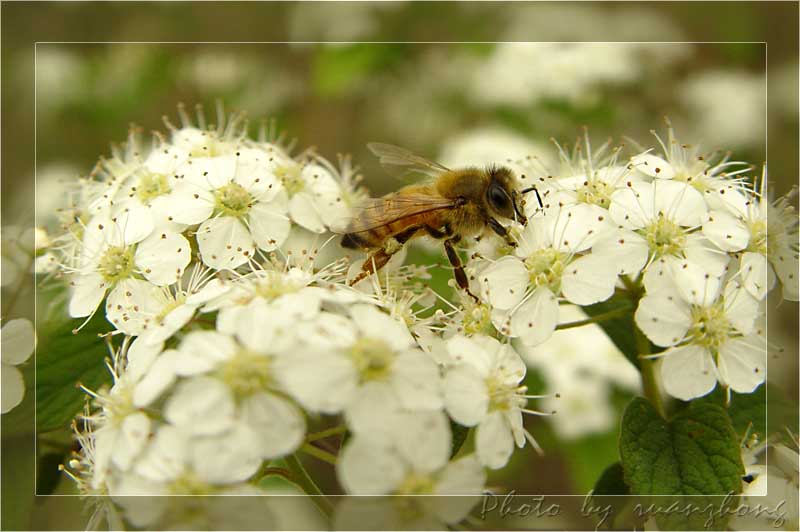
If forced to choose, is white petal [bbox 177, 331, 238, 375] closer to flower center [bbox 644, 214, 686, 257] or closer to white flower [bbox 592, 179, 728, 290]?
white flower [bbox 592, 179, 728, 290]

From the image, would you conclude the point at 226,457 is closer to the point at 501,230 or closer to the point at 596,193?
the point at 501,230

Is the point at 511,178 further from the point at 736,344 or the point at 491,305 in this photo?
the point at 736,344

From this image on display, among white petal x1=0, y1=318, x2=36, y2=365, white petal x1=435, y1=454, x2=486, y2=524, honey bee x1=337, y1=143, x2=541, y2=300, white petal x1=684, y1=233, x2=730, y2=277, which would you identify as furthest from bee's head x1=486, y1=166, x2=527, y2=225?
white petal x1=0, y1=318, x2=36, y2=365

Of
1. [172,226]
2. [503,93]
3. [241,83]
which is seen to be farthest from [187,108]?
[172,226]

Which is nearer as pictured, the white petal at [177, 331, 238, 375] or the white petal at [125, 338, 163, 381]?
the white petal at [177, 331, 238, 375]

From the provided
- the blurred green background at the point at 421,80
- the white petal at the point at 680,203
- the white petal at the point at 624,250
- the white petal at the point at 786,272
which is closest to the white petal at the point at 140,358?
the white petal at the point at 624,250

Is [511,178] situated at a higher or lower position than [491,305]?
higher

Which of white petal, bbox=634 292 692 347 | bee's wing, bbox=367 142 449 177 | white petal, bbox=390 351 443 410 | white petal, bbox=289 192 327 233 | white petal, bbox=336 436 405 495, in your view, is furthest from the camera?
bee's wing, bbox=367 142 449 177
